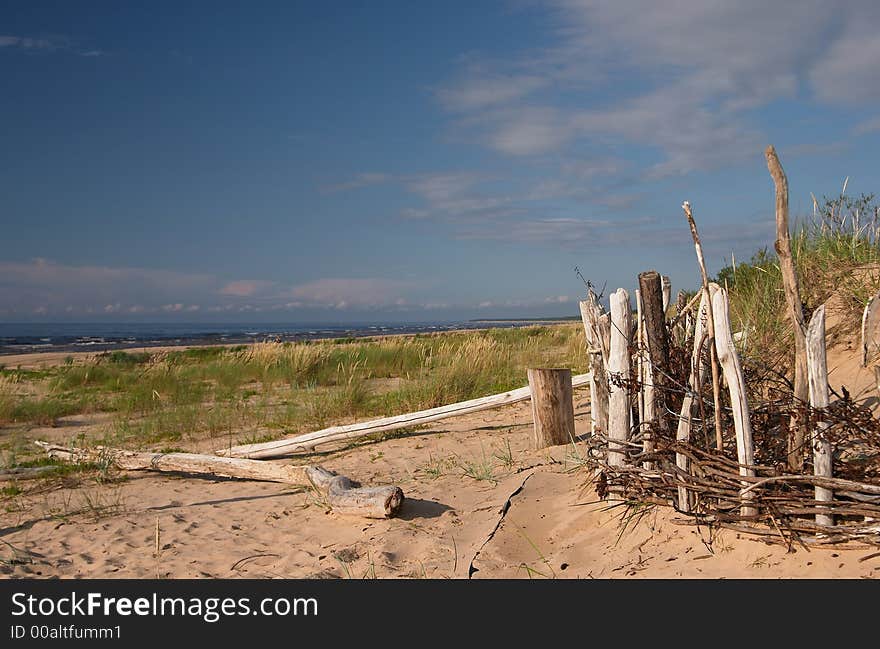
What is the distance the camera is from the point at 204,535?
479 centimetres

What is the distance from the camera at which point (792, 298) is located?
10.5ft

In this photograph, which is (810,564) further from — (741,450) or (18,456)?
(18,456)

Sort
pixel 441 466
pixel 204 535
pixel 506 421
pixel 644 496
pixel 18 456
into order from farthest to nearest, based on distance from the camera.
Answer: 1. pixel 506 421
2. pixel 18 456
3. pixel 441 466
4. pixel 204 535
5. pixel 644 496

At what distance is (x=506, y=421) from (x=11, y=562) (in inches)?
214

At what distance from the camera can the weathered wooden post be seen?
636 centimetres

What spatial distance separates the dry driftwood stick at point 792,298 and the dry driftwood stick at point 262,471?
109 inches

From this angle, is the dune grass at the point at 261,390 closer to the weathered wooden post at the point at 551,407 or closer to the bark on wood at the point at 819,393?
the weathered wooden post at the point at 551,407

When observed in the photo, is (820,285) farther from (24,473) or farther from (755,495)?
(24,473)

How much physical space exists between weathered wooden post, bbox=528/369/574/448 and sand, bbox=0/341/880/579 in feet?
0.69

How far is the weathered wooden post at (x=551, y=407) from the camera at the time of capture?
250 inches

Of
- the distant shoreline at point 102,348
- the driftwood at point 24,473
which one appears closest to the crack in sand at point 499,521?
the driftwood at point 24,473

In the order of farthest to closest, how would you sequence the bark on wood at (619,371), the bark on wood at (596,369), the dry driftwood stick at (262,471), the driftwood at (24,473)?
the driftwood at (24,473) < the dry driftwood stick at (262,471) < the bark on wood at (596,369) < the bark on wood at (619,371)

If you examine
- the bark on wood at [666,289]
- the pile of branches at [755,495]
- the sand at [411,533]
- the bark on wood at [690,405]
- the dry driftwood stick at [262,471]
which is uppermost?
the bark on wood at [666,289]
